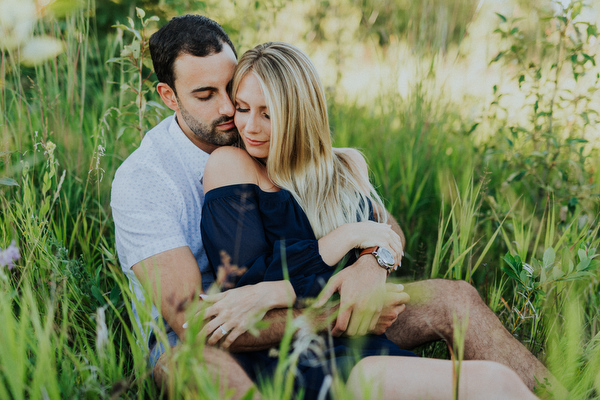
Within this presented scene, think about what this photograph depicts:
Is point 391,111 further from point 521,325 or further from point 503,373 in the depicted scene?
point 503,373

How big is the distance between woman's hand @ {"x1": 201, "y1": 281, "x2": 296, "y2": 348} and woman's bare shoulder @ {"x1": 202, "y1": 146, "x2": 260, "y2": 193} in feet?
1.58

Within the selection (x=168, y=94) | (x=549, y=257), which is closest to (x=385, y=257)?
(x=549, y=257)

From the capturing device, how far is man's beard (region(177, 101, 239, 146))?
2.18 metres

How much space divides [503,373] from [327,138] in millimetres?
1281

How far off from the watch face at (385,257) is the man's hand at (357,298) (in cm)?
9

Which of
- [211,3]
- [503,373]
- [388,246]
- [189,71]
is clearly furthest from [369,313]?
[211,3]

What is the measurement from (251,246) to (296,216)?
1.08 feet

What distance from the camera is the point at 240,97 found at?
83.2 inches

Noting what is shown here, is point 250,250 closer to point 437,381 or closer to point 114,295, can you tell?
point 114,295

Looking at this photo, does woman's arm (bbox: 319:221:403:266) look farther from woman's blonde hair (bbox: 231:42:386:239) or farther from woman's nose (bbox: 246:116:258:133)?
woman's nose (bbox: 246:116:258:133)

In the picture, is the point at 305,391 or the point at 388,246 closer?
the point at 305,391

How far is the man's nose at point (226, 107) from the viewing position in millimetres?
→ 2146

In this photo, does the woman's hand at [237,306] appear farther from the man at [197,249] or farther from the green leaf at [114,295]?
the green leaf at [114,295]

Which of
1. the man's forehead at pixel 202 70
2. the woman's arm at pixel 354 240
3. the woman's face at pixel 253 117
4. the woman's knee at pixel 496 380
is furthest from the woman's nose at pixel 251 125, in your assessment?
the woman's knee at pixel 496 380
